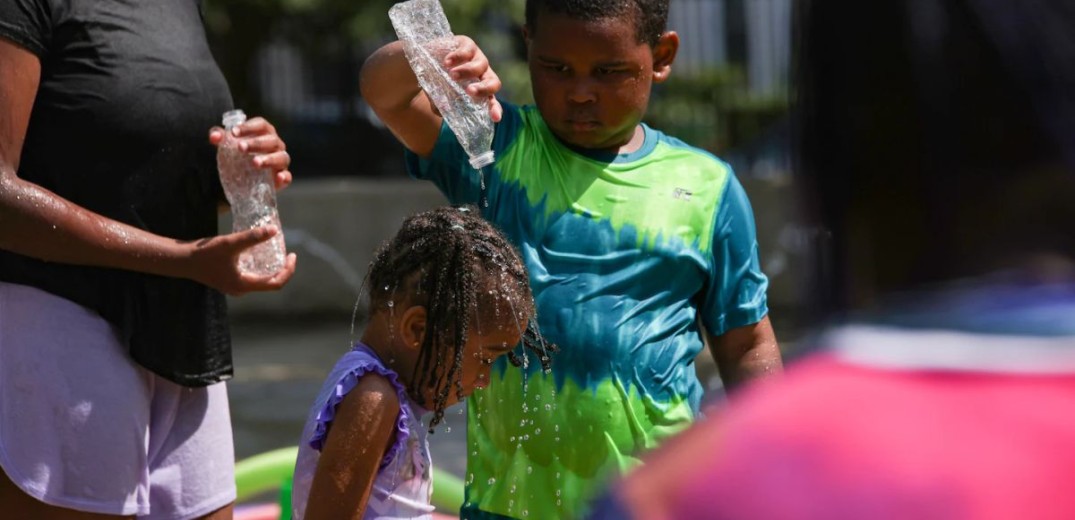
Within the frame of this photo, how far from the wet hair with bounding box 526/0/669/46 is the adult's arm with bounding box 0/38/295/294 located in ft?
2.25

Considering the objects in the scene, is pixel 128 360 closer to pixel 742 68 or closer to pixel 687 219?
pixel 687 219

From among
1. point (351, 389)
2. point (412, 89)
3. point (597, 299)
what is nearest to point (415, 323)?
point (351, 389)

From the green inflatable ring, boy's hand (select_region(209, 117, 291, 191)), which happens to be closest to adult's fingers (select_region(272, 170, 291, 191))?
boy's hand (select_region(209, 117, 291, 191))

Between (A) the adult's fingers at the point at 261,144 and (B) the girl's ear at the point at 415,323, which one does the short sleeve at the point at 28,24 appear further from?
(B) the girl's ear at the point at 415,323

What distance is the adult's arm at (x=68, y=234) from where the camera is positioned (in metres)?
2.65

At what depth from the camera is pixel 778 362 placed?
2.93 m

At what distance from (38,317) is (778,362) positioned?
1.41 metres

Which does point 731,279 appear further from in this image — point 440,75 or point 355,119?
point 355,119

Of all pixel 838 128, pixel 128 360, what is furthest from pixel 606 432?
pixel 838 128

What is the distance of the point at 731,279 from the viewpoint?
291 cm

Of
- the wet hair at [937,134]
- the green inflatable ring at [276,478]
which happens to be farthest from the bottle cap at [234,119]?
the wet hair at [937,134]

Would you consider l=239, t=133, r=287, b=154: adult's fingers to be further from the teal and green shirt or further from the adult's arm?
the teal and green shirt

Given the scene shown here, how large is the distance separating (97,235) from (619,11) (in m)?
1.07

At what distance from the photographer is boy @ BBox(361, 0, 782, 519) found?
279 centimetres
